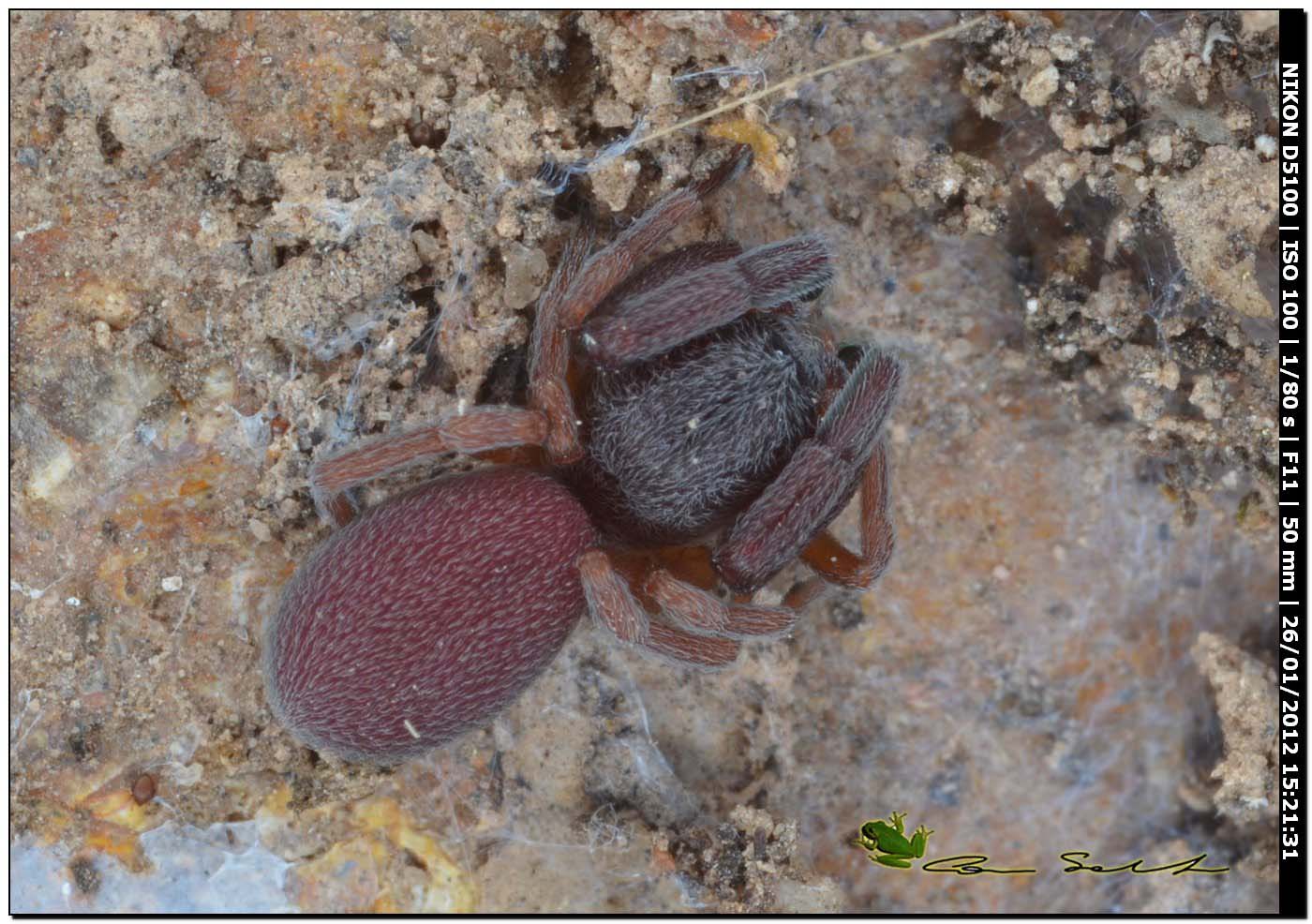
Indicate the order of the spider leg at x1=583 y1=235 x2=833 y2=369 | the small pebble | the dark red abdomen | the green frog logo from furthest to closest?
the green frog logo → the small pebble → the spider leg at x1=583 y1=235 x2=833 y2=369 → the dark red abdomen

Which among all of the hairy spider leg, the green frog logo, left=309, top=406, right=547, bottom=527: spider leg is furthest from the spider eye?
the green frog logo

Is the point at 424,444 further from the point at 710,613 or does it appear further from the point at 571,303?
the point at 710,613

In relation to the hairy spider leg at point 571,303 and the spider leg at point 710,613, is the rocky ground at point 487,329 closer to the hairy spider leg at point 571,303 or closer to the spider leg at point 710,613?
the hairy spider leg at point 571,303

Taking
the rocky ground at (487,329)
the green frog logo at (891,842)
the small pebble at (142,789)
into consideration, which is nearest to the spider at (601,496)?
the rocky ground at (487,329)

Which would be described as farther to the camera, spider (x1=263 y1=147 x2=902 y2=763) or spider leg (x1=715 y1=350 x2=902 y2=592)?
spider leg (x1=715 y1=350 x2=902 y2=592)

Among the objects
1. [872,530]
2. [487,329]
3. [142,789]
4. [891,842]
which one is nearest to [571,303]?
[487,329]

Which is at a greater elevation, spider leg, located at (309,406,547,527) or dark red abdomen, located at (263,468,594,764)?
spider leg, located at (309,406,547,527)

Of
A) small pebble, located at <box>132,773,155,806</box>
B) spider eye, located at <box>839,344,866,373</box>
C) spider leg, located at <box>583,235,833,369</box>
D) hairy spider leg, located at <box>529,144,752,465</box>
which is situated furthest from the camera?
spider eye, located at <box>839,344,866,373</box>

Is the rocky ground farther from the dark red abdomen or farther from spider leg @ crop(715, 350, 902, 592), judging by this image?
spider leg @ crop(715, 350, 902, 592)
